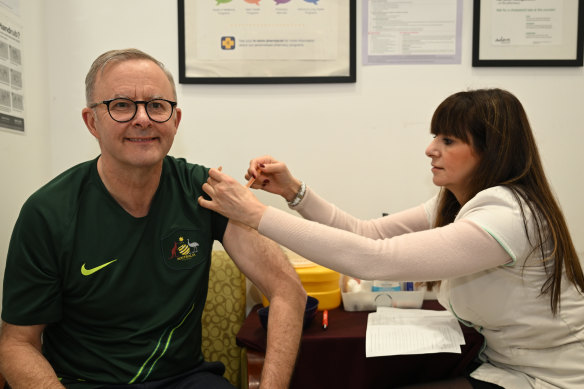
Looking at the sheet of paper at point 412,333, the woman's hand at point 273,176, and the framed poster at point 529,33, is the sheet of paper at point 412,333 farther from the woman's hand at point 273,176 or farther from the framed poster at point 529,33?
the framed poster at point 529,33

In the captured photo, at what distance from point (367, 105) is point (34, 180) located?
1.46 meters

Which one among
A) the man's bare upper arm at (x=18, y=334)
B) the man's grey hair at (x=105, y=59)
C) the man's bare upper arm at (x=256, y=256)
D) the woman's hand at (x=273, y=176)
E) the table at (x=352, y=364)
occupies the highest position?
the man's grey hair at (x=105, y=59)

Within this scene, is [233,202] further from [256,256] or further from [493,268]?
[493,268]

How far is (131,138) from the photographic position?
1.28 meters

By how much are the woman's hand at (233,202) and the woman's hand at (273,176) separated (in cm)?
29

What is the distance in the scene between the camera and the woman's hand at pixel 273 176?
64.7 inches

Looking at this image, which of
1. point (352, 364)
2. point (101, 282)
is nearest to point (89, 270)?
point (101, 282)

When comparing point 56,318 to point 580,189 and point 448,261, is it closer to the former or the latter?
point 448,261

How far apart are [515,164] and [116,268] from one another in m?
1.16

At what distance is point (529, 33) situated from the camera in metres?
2.06

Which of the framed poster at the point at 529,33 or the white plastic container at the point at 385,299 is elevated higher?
the framed poster at the point at 529,33

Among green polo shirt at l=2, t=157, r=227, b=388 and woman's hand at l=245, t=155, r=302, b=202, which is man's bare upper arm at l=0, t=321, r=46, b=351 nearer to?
green polo shirt at l=2, t=157, r=227, b=388

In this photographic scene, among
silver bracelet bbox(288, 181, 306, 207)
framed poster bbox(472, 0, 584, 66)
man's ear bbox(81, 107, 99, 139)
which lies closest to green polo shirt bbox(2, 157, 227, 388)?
man's ear bbox(81, 107, 99, 139)

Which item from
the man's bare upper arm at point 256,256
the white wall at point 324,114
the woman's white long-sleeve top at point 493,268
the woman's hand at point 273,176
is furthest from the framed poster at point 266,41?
the woman's white long-sleeve top at point 493,268
